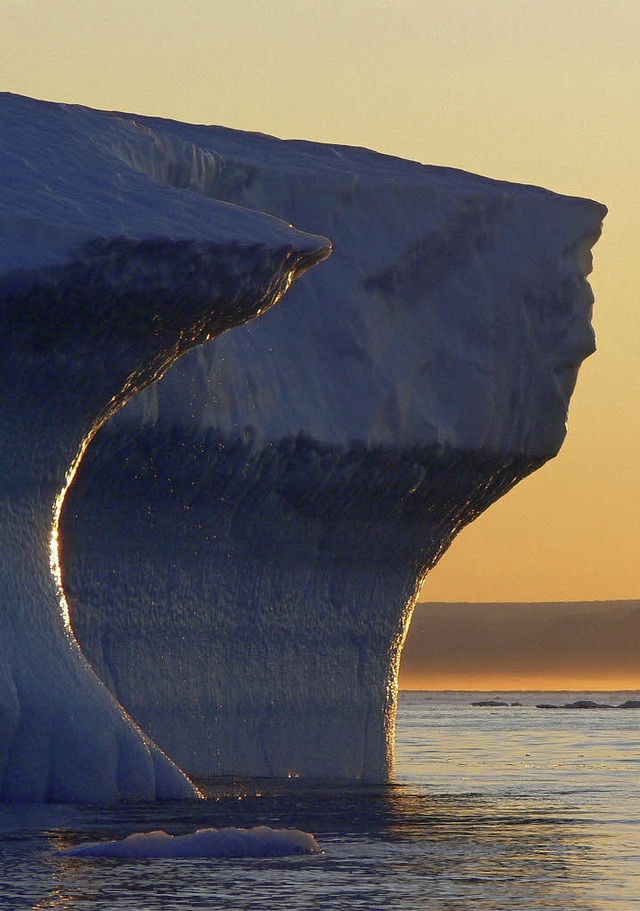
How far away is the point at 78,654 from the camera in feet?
42.3

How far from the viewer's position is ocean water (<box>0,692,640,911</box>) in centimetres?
752

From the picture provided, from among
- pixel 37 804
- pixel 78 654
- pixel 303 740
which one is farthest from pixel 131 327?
pixel 303 740

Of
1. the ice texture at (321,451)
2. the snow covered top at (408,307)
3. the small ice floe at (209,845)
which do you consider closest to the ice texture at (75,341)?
the ice texture at (321,451)

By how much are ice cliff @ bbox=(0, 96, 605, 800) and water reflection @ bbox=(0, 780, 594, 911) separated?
1.33 m

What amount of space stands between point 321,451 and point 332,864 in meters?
9.29

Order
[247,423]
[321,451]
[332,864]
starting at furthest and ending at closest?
[321,451] < [247,423] < [332,864]

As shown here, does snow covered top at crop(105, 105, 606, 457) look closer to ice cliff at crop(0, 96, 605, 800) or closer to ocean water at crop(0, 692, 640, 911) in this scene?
ice cliff at crop(0, 96, 605, 800)

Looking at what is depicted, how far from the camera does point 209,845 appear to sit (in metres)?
9.08

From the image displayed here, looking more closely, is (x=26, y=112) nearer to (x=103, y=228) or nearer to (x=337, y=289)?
(x=103, y=228)

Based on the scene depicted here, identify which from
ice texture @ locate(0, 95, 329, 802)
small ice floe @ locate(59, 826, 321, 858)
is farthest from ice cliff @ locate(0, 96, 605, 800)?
small ice floe @ locate(59, 826, 321, 858)

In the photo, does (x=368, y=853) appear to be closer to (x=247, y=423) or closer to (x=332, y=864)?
(x=332, y=864)

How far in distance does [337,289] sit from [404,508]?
2.26 meters

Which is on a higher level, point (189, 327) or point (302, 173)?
point (302, 173)

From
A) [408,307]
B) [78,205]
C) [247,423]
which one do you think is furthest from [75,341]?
[408,307]
